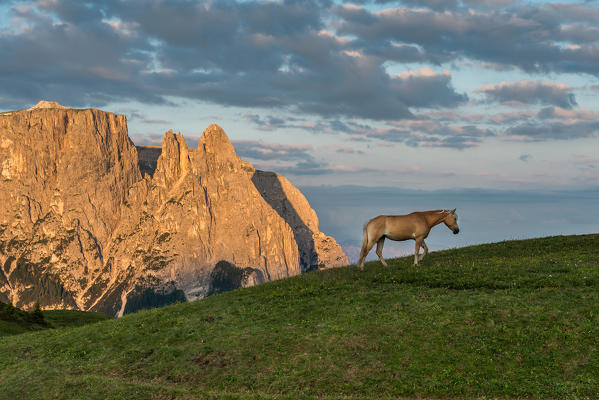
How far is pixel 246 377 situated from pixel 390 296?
32.8 feet

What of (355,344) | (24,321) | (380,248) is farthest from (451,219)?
(24,321)

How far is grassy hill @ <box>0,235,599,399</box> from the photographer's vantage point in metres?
19.5

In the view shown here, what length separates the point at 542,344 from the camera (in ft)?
69.8

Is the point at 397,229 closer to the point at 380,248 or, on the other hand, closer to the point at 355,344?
the point at 380,248

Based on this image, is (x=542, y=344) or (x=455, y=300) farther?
(x=455, y=300)

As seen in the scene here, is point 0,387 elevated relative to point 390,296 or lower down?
lower down

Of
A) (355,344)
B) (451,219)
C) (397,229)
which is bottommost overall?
(355,344)

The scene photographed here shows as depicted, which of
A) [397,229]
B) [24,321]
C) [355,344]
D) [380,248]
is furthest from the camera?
[24,321]

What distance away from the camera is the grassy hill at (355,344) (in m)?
19.5

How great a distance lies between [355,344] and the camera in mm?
22359

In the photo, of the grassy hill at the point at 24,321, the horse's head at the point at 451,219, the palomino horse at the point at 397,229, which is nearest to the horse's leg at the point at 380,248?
the palomino horse at the point at 397,229

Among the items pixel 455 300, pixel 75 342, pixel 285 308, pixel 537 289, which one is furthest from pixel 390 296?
pixel 75 342

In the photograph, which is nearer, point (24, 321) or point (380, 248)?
point (380, 248)

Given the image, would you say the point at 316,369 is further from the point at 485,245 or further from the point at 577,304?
the point at 485,245
